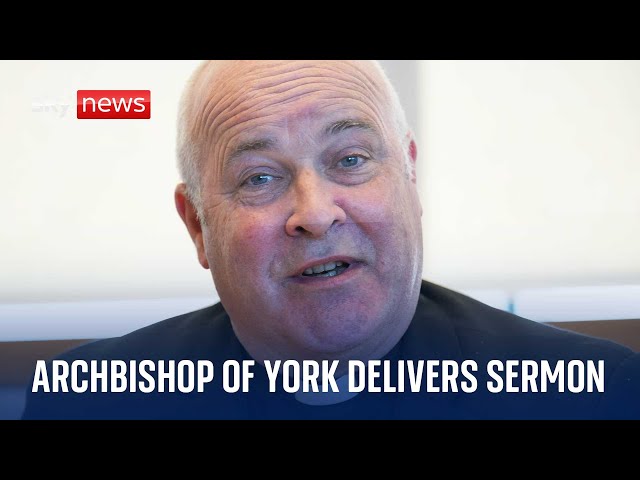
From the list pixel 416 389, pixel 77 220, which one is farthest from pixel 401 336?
pixel 77 220

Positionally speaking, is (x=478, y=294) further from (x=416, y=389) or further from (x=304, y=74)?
(x=304, y=74)

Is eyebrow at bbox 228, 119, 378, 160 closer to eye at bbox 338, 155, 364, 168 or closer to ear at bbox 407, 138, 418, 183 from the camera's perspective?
eye at bbox 338, 155, 364, 168

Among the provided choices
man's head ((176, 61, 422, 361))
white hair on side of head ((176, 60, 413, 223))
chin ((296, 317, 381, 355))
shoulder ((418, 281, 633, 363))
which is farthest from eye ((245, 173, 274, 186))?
shoulder ((418, 281, 633, 363))

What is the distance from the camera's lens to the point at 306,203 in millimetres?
1585

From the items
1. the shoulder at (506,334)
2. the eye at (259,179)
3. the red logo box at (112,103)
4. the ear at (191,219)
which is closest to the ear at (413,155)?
the shoulder at (506,334)

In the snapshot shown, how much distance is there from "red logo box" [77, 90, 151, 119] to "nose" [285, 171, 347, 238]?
1.49 feet

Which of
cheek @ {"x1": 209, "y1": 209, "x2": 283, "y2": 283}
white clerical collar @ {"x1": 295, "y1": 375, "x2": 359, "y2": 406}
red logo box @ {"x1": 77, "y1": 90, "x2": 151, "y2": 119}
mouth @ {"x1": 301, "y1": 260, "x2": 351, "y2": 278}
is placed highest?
red logo box @ {"x1": 77, "y1": 90, "x2": 151, "y2": 119}

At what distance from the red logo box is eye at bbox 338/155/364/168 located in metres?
0.49

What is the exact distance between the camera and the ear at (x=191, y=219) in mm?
1761

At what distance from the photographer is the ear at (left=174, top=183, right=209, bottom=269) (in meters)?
1.76

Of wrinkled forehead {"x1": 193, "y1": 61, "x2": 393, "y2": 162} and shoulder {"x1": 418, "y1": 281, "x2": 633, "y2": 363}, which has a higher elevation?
wrinkled forehead {"x1": 193, "y1": 61, "x2": 393, "y2": 162}

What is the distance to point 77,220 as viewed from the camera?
72.0 inches

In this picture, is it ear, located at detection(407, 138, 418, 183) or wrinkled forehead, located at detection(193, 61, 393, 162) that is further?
ear, located at detection(407, 138, 418, 183)

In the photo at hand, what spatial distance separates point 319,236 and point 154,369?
52 centimetres
